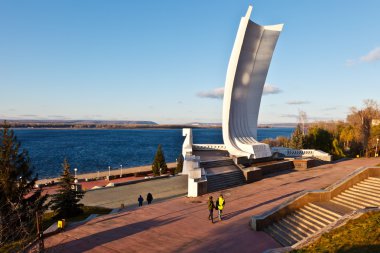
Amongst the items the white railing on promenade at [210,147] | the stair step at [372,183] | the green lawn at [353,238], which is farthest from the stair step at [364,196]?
the white railing on promenade at [210,147]

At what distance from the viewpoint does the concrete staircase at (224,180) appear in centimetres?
1816

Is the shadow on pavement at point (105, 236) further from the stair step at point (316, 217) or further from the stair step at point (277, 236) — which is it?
the stair step at point (316, 217)

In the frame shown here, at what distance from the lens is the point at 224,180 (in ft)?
63.0

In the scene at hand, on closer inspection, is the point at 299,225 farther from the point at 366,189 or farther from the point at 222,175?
the point at 222,175

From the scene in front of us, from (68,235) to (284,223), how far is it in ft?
27.4

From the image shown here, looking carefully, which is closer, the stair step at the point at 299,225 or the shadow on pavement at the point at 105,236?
the shadow on pavement at the point at 105,236

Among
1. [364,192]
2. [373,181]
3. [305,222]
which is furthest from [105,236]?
[373,181]

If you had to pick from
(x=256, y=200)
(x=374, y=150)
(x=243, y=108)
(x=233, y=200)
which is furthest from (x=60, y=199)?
(x=374, y=150)

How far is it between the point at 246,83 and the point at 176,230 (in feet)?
52.6

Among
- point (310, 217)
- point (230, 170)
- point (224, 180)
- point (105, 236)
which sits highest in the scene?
A: point (230, 170)

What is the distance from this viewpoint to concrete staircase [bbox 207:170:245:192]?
59.6ft

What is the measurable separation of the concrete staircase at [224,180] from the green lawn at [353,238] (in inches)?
353

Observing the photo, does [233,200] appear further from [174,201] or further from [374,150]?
[374,150]

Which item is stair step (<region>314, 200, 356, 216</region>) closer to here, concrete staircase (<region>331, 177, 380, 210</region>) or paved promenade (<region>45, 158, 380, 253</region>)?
concrete staircase (<region>331, 177, 380, 210</region>)
